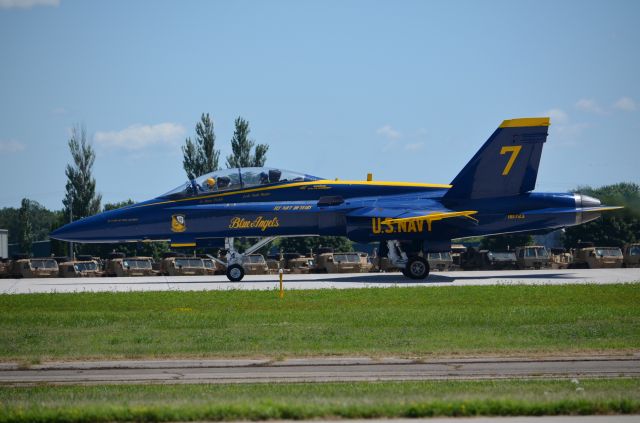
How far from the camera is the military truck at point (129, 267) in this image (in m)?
42.7

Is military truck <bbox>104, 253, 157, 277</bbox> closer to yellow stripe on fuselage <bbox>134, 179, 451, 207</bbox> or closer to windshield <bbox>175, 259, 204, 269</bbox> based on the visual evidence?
windshield <bbox>175, 259, 204, 269</bbox>

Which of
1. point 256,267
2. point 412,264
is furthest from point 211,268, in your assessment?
point 412,264

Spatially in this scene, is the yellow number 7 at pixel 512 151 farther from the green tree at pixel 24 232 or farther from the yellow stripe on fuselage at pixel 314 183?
the green tree at pixel 24 232

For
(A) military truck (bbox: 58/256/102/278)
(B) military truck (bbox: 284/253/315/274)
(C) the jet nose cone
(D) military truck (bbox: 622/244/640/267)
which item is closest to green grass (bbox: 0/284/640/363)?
(C) the jet nose cone

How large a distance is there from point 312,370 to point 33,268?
105ft

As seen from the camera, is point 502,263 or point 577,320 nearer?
point 577,320

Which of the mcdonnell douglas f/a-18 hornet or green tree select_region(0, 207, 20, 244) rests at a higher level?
green tree select_region(0, 207, 20, 244)

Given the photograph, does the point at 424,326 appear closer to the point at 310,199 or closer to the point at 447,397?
the point at 447,397

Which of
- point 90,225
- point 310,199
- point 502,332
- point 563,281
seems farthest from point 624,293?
point 90,225

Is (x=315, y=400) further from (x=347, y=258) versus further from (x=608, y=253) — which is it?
(x=608, y=253)

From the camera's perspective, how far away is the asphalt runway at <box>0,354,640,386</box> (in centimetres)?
1292

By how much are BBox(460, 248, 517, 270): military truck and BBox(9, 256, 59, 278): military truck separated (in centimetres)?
2087

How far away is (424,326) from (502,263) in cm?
2639

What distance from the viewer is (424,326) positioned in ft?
61.3
